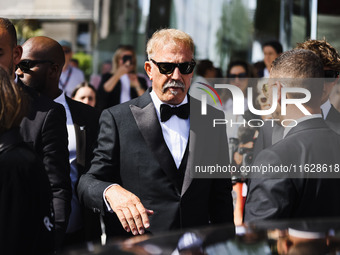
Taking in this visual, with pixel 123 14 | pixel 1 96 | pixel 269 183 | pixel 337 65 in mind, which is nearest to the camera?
pixel 1 96

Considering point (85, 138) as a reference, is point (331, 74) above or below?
above

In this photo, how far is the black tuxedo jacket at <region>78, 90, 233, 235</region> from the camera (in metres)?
3.81

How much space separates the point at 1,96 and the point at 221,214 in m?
1.70

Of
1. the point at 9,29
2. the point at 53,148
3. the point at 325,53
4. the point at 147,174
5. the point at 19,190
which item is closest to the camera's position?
the point at 19,190

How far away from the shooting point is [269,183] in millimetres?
3098

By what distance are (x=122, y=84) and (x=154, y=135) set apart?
4.25 m

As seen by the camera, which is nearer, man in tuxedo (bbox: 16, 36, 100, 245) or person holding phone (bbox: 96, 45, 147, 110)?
man in tuxedo (bbox: 16, 36, 100, 245)

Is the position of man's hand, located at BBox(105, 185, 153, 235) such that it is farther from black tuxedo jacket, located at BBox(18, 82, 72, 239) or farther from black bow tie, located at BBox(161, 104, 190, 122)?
black bow tie, located at BBox(161, 104, 190, 122)

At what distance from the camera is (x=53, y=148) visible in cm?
372

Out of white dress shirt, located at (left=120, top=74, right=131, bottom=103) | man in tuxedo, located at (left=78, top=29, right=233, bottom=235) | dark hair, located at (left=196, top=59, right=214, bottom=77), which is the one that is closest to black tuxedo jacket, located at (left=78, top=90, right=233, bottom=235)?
man in tuxedo, located at (left=78, top=29, right=233, bottom=235)

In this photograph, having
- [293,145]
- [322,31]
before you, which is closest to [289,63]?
[293,145]

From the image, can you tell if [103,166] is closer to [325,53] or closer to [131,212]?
[131,212]

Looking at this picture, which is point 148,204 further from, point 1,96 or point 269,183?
point 1,96

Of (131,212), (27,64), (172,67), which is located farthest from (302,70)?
(27,64)
